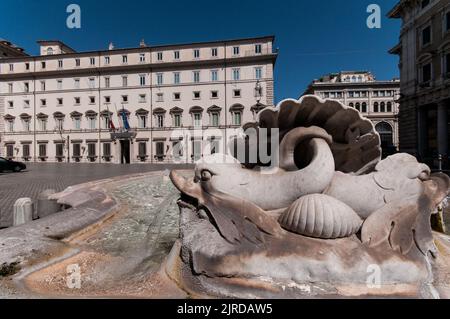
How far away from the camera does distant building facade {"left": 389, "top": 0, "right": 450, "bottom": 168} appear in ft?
75.1

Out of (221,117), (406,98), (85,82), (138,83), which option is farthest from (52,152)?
(406,98)

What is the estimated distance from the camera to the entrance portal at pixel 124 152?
40.2 m

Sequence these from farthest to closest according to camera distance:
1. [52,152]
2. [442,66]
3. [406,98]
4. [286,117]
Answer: [52,152]
[406,98]
[442,66]
[286,117]

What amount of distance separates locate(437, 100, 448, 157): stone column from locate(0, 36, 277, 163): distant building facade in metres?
20.0

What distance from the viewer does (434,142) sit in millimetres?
25094

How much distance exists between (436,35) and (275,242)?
31.9m

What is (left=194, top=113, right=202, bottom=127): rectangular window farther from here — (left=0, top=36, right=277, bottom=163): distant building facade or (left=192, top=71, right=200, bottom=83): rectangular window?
(left=192, top=71, right=200, bottom=83): rectangular window

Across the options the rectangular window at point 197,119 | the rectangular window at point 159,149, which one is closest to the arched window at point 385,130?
the rectangular window at point 197,119

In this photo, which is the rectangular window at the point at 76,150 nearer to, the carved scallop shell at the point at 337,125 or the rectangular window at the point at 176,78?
the rectangular window at the point at 176,78

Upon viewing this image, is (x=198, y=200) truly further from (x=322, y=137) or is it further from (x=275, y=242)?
(x=322, y=137)

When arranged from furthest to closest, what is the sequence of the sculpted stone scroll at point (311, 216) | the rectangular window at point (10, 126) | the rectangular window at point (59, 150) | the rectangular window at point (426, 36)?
1. the rectangular window at point (10, 126)
2. the rectangular window at point (59, 150)
3. the rectangular window at point (426, 36)
4. the sculpted stone scroll at point (311, 216)

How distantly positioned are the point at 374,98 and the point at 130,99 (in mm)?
56138

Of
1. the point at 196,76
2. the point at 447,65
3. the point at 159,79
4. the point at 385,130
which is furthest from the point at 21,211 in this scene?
the point at 385,130

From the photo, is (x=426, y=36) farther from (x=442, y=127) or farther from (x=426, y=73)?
(x=442, y=127)
